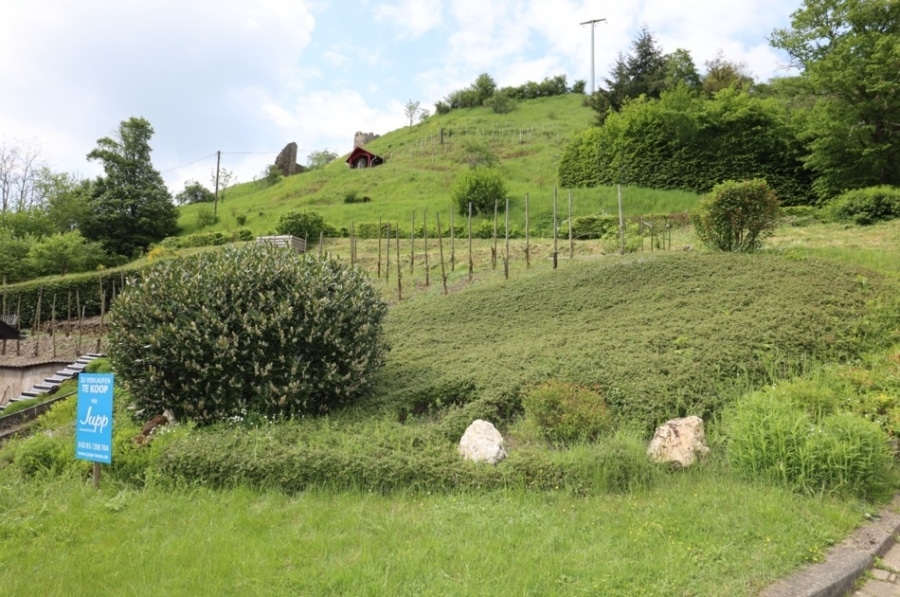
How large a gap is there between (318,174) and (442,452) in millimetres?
41333

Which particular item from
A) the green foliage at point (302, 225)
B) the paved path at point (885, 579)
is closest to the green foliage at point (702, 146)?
the green foliage at point (302, 225)

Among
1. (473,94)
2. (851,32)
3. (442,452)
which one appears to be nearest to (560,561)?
(442,452)

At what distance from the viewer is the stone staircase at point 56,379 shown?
12453mm

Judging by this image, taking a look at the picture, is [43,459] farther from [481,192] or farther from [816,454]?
[481,192]

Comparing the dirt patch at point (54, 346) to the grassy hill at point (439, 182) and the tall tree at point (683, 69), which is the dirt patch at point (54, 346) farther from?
the tall tree at point (683, 69)

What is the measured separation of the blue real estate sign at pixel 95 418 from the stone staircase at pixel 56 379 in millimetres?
9280

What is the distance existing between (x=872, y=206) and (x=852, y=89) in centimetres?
597

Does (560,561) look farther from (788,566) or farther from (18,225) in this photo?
(18,225)

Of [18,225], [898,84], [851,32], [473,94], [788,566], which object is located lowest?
[788,566]

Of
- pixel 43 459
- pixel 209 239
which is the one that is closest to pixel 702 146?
pixel 209 239

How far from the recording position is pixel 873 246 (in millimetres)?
12648

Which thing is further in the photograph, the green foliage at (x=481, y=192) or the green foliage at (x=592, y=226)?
the green foliage at (x=481, y=192)

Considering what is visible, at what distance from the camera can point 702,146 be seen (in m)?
25.9

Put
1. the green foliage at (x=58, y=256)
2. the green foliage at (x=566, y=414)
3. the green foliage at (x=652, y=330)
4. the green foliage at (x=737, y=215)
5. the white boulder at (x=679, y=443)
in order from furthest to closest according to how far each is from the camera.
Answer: the green foliage at (x=58, y=256)
the green foliage at (x=737, y=215)
the green foliage at (x=652, y=330)
the green foliage at (x=566, y=414)
the white boulder at (x=679, y=443)
